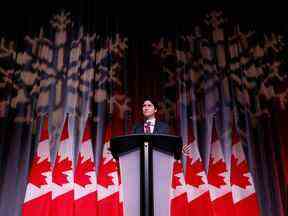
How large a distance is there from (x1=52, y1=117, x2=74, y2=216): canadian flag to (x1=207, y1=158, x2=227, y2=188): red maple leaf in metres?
1.38

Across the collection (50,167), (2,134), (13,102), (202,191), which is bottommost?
(202,191)

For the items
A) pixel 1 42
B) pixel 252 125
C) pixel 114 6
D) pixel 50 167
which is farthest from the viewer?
pixel 114 6

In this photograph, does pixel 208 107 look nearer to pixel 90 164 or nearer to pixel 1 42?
pixel 90 164

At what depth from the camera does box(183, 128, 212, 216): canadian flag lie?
3799mm

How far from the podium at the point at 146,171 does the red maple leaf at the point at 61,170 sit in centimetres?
199

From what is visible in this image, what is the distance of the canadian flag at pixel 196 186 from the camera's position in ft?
12.5

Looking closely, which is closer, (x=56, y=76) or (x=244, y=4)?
(x=56, y=76)

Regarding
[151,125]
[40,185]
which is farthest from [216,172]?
[40,185]

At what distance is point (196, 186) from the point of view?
3873 mm

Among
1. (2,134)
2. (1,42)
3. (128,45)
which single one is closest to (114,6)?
(128,45)

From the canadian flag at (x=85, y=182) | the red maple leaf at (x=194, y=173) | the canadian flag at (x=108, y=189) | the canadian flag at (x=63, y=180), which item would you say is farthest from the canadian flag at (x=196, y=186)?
the canadian flag at (x=63, y=180)

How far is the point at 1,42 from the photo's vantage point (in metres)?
4.44

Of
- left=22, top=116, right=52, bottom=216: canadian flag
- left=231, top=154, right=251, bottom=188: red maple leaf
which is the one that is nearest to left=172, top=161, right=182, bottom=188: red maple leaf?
left=231, top=154, right=251, bottom=188: red maple leaf

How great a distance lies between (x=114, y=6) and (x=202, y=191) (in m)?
2.44
